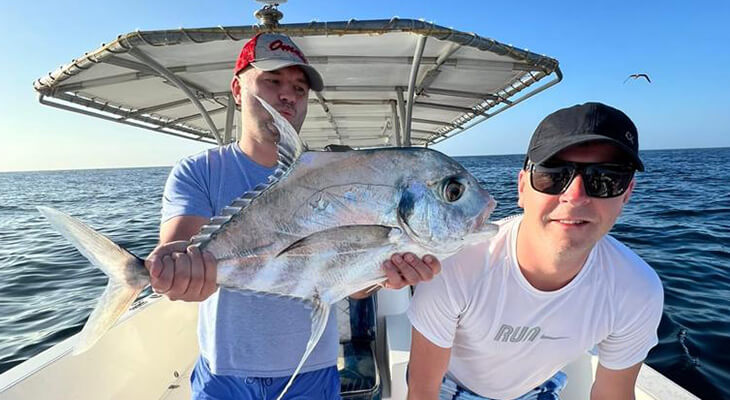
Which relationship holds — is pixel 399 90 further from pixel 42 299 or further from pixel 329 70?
pixel 42 299

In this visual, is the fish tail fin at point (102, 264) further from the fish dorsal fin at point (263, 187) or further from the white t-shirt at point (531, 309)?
the white t-shirt at point (531, 309)

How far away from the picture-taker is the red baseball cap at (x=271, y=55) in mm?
2051

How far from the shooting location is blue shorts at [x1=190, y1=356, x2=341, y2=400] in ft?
6.34

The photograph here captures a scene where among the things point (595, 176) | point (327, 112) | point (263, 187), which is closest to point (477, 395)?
point (595, 176)

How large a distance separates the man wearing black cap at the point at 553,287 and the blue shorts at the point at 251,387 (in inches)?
23.6

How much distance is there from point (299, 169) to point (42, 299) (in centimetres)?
866

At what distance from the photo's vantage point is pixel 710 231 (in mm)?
10930

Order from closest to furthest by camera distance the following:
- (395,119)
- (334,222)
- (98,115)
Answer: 1. (334,222)
2. (98,115)
3. (395,119)

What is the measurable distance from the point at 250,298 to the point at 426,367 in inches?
40.8

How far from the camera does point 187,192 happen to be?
189cm

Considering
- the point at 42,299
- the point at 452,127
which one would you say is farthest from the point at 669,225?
the point at 42,299

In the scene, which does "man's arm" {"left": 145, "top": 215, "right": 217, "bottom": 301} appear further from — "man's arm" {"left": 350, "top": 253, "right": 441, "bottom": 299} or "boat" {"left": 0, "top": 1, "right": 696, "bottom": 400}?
"boat" {"left": 0, "top": 1, "right": 696, "bottom": 400}

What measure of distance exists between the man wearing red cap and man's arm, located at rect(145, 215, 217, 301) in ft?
0.90

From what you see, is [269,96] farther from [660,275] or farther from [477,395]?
[660,275]
